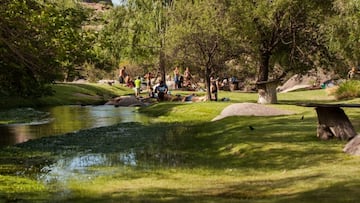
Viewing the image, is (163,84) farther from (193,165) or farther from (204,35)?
(193,165)

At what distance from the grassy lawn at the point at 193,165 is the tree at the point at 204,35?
8.45 meters

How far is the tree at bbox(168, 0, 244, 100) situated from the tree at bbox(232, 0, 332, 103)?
1.04 meters

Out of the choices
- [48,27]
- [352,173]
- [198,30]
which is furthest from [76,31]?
[198,30]

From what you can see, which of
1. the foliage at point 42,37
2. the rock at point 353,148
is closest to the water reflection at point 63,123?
the foliage at point 42,37

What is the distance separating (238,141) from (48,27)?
7097mm

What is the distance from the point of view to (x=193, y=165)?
15188 millimetres

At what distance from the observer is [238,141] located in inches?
713

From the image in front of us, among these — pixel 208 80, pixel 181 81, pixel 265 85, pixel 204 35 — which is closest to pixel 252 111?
pixel 265 85

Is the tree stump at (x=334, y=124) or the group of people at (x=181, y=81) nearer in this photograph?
the tree stump at (x=334, y=124)

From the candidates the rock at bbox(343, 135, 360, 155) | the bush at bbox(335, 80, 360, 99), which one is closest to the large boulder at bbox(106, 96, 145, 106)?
the bush at bbox(335, 80, 360, 99)

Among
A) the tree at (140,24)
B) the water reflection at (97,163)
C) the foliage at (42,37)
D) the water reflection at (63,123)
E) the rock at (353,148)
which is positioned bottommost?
the water reflection at (97,163)

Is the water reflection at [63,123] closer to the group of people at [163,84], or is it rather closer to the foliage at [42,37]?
the group of people at [163,84]

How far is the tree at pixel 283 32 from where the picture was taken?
96.5ft

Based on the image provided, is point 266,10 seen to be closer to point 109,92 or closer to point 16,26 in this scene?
point 16,26
